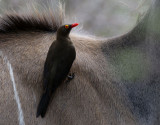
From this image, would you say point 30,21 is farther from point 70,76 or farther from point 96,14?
point 96,14

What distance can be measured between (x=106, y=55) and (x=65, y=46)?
390mm

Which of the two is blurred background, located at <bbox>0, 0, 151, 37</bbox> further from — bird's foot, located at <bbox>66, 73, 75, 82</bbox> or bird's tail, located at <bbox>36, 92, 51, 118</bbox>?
bird's tail, located at <bbox>36, 92, 51, 118</bbox>

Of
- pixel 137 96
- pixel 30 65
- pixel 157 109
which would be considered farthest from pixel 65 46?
pixel 157 109

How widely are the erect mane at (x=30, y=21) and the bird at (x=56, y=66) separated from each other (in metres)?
0.35

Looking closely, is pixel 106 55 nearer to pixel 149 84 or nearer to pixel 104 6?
pixel 149 84

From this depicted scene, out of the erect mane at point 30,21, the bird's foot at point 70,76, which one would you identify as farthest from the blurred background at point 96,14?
the bird's foot at point 70,76

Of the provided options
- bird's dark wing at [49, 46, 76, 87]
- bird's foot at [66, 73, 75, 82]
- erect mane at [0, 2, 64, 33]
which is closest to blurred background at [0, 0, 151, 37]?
erect mane at [0, 2, 64, 33]

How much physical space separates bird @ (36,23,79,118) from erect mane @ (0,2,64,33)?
0.35 metres

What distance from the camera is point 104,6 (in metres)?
4.38

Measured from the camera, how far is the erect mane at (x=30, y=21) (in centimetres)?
167

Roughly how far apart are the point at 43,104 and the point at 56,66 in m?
0.23

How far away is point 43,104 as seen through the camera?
4.72 ft

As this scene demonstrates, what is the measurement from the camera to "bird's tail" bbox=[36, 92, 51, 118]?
143 centimetres

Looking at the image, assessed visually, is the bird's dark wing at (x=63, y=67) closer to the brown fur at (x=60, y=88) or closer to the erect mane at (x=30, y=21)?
the brown fur at (x=60, y=88)
